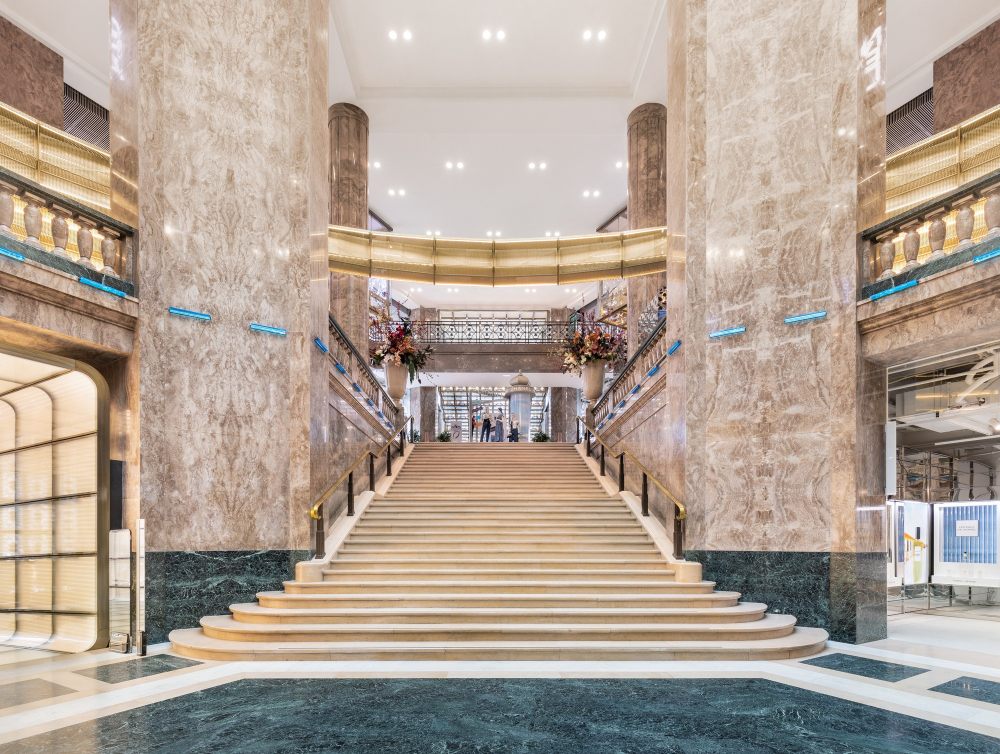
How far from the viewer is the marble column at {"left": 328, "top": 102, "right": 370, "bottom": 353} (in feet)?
44.0

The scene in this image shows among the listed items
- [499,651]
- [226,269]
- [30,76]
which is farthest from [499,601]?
[30,76]

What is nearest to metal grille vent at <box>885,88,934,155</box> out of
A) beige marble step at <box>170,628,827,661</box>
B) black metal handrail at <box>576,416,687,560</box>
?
→ black metal handrail at <box>576,416,687,560</box>

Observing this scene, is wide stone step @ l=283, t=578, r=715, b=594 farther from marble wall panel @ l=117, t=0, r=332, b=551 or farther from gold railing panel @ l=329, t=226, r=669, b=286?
gold railing panel @ l=329, t=226, r=669, b=286

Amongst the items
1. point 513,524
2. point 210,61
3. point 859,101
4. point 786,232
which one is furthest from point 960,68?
point 210,61

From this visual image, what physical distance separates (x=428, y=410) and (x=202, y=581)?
19650 millimetres

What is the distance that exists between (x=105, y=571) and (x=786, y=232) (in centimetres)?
731

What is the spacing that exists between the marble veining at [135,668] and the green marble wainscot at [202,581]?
32.8 inches

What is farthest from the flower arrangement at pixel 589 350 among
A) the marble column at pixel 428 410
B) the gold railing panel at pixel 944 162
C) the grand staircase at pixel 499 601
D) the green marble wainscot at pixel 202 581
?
the marble column at pixel 428 410

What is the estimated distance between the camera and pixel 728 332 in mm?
7191

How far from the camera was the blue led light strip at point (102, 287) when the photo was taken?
19.4ft

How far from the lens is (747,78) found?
288 inches

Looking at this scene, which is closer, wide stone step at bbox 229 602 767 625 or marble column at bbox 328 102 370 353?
wide stone step at bbox 229 602 767 625

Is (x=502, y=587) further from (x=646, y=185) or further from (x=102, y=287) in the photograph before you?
(x=646, y=185)

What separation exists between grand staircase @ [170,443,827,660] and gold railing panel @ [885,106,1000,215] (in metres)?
5.14
